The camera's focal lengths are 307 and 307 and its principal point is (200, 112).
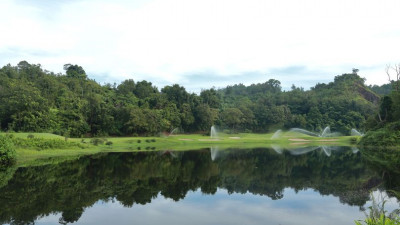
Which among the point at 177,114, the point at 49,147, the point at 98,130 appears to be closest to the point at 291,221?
the point at 49,147

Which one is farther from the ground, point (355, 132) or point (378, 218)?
point (355, 132)

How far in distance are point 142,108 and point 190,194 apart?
55.8 m

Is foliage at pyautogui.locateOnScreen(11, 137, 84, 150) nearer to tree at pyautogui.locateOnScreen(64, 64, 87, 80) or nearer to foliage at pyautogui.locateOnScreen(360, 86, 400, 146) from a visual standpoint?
foliage at pyautogui.locateOnScreen(360, 86, 400, 146)

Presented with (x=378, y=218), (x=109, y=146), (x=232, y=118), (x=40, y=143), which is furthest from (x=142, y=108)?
(x=378, y=218)

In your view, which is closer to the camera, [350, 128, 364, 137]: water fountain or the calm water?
the calm water

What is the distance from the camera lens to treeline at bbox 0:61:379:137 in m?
56.0

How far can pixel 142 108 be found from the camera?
234 ft

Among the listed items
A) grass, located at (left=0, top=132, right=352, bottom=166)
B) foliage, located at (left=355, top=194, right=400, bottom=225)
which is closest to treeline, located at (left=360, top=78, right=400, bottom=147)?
grass, located at (left=0, top=132, right=352, bottom=166)

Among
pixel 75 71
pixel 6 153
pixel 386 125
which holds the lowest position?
pixel 6 153

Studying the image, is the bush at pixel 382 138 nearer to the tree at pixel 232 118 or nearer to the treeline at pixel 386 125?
the treeline at pixel 386 125

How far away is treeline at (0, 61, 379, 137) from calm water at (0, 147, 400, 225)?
113 ft

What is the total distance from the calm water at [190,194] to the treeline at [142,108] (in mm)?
34387

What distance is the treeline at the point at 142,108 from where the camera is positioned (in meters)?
56.0

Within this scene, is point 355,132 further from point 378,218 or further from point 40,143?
point 378,218
